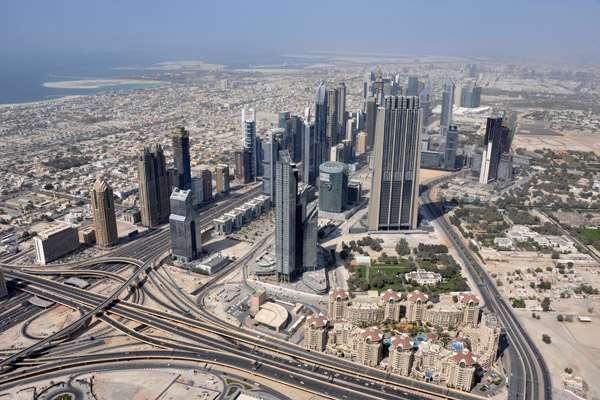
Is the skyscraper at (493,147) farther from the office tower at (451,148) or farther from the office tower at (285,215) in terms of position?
the office tower at (285,215)

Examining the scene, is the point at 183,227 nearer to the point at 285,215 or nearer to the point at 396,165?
the point at 285,215

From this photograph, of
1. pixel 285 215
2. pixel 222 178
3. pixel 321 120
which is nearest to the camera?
pixel 285 215

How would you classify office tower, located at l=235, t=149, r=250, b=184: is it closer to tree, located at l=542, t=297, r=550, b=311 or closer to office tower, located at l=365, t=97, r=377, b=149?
office tower, located at l=365, t=97, r=377, b=149


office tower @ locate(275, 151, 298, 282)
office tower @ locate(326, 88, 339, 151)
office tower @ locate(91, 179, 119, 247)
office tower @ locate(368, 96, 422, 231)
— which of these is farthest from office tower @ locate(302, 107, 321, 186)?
office tower @ locate(91, 179, 119, 247)

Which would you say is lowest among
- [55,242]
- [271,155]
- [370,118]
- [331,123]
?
[55,242]

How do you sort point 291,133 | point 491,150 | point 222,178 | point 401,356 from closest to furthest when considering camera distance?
point 401,356, point 222,178, point 491,150, point 291,133

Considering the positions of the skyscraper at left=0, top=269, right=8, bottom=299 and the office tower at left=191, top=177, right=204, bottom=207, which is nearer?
the skyscraper at left=0, top=269, right=8, bottom=299

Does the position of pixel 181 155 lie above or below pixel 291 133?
below

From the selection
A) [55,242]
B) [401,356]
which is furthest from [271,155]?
[401,356]

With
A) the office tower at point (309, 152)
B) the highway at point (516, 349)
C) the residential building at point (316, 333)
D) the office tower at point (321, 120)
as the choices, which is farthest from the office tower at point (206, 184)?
the residential building at point (316, 333)
